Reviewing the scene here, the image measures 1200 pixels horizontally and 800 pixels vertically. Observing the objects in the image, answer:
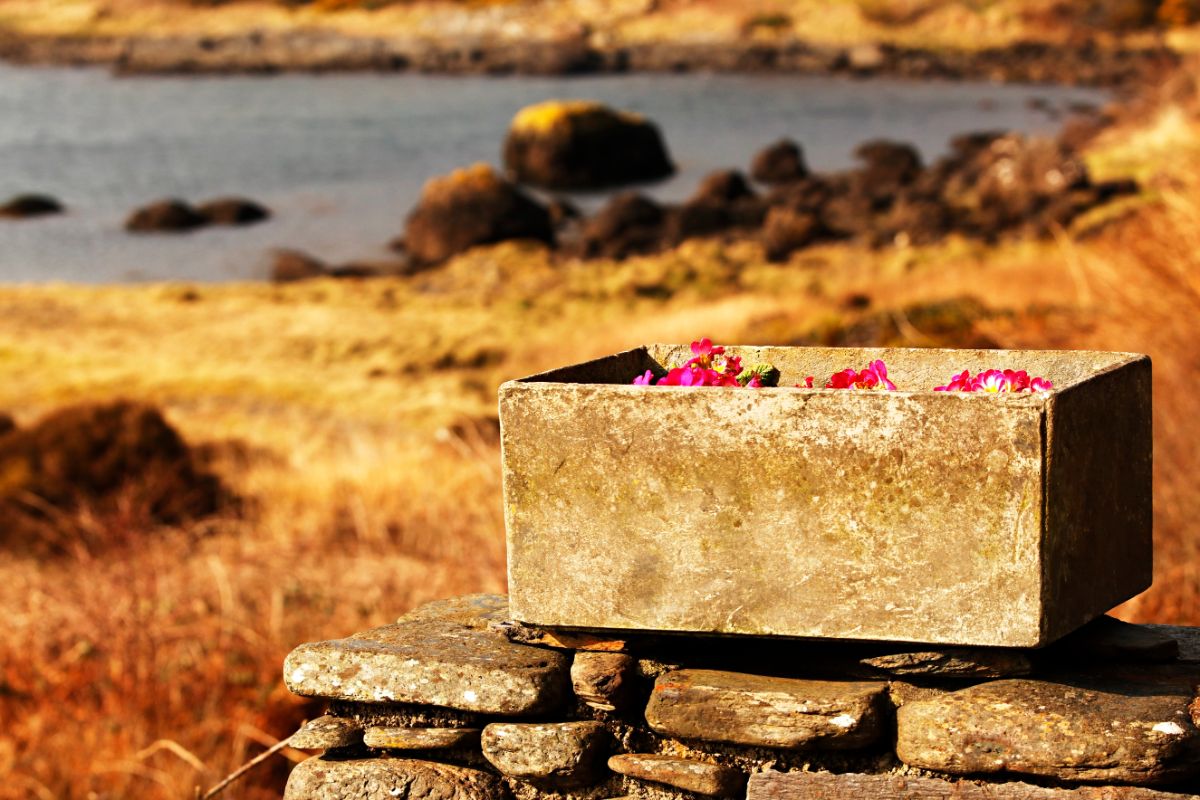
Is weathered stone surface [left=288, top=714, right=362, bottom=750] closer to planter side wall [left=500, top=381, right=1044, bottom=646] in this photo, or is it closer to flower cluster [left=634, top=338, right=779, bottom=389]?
planter side wall [left=500, top=381, right=1044, bottom=646]

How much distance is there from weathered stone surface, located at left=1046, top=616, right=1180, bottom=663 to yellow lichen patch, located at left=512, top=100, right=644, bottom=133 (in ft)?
125

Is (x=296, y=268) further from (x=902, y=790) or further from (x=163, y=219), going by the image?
(x=902, y=790)

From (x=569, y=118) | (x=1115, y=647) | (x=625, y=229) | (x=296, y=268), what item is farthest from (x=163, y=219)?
(x=1115, y=647)

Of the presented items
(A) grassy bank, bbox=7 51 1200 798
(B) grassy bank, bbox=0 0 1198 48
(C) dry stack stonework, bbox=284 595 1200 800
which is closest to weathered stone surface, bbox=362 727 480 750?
(C) dry stack stonework, bbox=284 595 1200 800

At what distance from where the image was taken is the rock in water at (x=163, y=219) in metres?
39.7

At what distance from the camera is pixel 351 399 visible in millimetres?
20125

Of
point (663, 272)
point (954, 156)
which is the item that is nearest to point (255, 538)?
point (663, 272)

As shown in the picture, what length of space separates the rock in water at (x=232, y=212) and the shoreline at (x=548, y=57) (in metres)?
26.9

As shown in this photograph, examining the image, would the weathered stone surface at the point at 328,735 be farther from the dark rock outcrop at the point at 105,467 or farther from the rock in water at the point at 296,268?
the rock in water at the point at 296,268

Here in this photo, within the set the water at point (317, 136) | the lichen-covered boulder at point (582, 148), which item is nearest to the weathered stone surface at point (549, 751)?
the water at point (317, 136)

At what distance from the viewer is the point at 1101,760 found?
2.82 m

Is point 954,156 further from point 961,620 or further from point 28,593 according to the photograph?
point 961,620

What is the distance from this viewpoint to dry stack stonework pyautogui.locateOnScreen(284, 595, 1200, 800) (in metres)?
2.86

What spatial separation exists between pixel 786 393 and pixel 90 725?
23.1 feet
